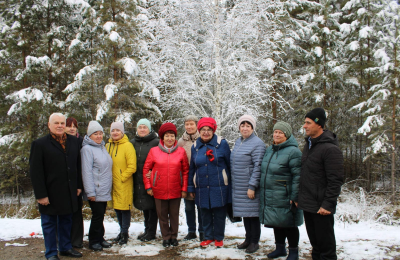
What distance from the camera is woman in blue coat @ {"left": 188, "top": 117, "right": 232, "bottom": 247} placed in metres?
4.34

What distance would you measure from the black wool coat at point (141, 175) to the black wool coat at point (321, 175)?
2571 millimetres

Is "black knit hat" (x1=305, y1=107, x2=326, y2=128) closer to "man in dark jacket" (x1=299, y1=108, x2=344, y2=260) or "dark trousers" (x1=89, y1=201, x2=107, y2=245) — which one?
"man in dark jacket" (x1=299, y1=108, x2=344, y2=260)

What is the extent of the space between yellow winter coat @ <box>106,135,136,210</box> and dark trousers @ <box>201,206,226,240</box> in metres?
1.31

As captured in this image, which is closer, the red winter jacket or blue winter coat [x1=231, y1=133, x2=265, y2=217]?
blue winter coat [x1=231, y1=133, x2=265, y2=217]

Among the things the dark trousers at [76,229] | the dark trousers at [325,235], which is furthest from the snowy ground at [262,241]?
the dark trousers at [325,235]

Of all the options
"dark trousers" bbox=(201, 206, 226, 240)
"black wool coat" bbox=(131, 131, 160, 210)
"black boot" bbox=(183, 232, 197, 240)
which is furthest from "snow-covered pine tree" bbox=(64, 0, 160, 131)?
"dark trousers" bbox=(201, 206, 226, 240)

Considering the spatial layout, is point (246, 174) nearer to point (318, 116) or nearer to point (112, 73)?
point (318, 116)

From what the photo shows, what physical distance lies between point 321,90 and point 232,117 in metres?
5.61

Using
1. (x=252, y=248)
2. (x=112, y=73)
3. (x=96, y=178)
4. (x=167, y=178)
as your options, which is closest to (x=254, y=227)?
(x=252, y=248)

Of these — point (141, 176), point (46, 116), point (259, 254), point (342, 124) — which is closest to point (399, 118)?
point (342, 124)

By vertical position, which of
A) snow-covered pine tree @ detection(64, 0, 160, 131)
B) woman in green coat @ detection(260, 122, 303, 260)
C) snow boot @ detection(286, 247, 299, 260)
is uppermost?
snow-covered pine tree @ detection(64, 0, 160, 131)

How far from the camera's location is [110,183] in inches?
178

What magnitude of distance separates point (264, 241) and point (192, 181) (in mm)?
1668

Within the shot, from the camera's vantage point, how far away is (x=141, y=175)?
4809 mm
